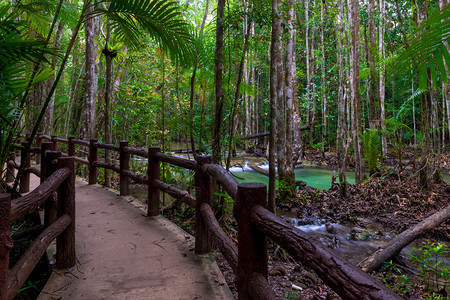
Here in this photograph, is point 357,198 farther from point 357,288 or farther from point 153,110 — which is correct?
point 357,288

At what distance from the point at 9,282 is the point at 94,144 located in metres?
4.51

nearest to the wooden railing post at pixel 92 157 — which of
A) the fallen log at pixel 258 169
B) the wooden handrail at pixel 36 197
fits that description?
the wooden handrail at pixel 36 197

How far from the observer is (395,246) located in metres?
4.26

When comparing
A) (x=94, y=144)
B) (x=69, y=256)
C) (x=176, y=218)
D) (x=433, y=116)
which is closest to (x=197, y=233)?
(x=69, y=256)

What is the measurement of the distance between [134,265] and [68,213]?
80 centimetres

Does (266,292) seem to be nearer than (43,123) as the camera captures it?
Yes

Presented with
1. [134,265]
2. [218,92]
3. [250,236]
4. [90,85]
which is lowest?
[134,265]

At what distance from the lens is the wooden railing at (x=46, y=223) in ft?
5.28

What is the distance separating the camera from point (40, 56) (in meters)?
2.69

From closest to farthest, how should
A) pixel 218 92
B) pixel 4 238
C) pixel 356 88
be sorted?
pixel 4 238
pixel 218 92
pixel 356 88

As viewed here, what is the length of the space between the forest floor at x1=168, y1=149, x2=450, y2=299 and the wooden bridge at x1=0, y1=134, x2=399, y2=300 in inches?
31.9

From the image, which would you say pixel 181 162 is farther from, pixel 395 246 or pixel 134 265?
pixel 395 246

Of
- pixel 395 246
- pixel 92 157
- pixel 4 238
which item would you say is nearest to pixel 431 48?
pixel 4 238

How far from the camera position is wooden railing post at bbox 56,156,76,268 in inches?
106
